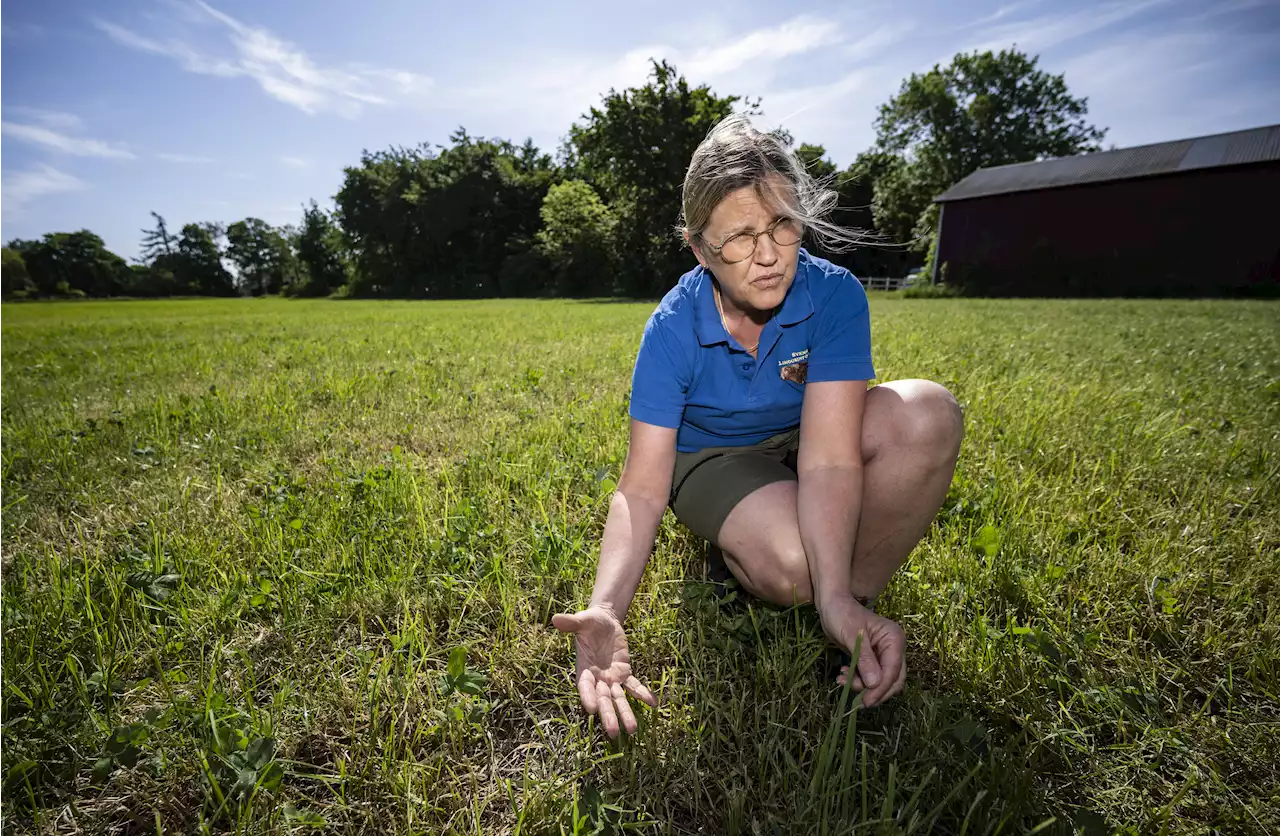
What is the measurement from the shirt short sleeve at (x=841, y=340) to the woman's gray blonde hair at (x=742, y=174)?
10.6 inches

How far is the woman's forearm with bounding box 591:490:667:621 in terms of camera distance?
1.53 meters

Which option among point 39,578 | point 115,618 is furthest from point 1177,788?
point 39,578

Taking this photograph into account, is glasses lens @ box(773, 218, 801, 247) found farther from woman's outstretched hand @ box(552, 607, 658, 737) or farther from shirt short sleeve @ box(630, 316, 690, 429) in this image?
woman's outstretched hand @ box(552, 607, 658, 737)

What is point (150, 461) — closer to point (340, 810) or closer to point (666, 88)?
point (340, 810)

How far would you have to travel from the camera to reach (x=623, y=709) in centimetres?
130

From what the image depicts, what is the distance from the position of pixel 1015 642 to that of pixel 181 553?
294 centimetres

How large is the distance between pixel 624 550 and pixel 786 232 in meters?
1.10

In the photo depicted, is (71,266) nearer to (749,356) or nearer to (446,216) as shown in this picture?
(446,216)

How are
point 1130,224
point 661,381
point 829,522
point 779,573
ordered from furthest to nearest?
point 1130,224 → point 661,381 → point 779,573 → point 829,522

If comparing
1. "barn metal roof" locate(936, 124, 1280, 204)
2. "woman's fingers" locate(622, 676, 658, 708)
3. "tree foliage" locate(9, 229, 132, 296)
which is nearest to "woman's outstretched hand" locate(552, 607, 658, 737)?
"woman's fingers" locate(622, 676, 658, 708)

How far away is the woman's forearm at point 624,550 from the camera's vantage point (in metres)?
1.53

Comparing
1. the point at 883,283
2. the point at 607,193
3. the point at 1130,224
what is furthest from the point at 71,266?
the point at 1130,224

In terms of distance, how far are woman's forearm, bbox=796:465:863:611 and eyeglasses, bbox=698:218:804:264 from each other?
0.72m

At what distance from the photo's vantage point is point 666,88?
29875mm
